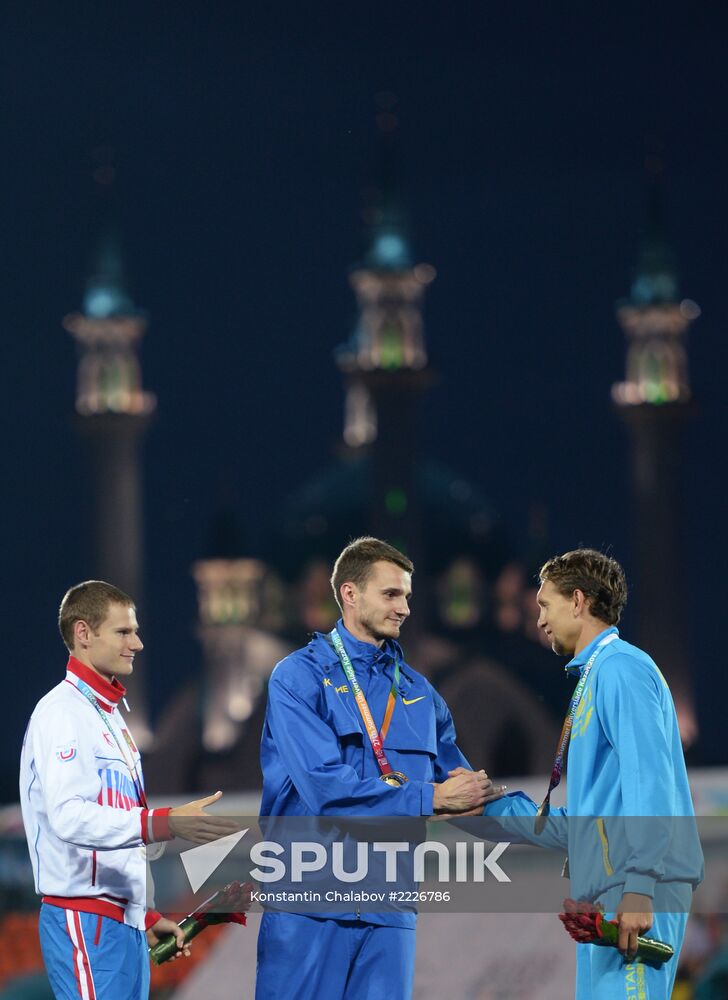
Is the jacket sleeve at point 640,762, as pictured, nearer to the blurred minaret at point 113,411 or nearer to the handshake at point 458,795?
the handshake at point 458,795

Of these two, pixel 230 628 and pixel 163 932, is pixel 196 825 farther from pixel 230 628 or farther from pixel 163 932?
pixel 230 628

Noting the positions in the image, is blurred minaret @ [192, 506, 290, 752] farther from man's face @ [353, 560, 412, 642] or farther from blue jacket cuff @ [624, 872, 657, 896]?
blue jacket cuff @ [624, 872, 657, 896]

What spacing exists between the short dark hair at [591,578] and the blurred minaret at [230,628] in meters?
32.6

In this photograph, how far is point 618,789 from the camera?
3316 mm

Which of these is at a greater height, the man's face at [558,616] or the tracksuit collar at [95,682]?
the man's face at [558,616]

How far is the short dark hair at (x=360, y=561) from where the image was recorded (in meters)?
3.50

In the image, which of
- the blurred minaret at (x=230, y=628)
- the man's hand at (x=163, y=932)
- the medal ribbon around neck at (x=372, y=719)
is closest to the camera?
the medal ribbon around neck at (x=372, y=719)

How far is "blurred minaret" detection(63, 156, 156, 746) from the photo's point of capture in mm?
32406

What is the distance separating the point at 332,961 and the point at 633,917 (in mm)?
626

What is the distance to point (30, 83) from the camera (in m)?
36.2

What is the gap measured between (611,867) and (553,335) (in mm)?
35999

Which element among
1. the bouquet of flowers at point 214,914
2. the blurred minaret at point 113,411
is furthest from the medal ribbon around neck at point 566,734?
the blurred minaret at point 113,411

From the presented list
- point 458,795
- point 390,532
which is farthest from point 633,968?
point 390,532

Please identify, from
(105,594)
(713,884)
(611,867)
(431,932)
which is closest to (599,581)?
(611,867)
